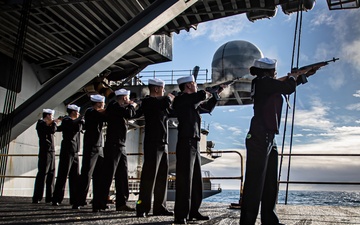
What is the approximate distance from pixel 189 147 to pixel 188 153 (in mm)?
69

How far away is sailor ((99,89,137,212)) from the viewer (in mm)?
4941

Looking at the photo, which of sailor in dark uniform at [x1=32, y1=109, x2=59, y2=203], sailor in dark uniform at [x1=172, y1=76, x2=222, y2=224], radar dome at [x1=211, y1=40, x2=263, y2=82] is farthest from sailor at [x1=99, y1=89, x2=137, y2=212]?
radar dome at [x1=211, y1=40, x2=263, y2=82]

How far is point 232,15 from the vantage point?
967 centimetres

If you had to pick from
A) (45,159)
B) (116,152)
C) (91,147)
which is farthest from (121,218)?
(45,159)

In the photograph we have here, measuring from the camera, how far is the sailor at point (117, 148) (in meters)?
4.94

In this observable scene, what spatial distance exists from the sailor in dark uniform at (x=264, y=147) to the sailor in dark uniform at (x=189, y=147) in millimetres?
717

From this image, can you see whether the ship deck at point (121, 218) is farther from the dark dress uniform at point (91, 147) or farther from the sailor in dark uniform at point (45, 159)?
the sailor in dark uniform at point (45, 159)

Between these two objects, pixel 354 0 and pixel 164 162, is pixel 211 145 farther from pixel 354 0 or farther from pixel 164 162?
pixel 164 162

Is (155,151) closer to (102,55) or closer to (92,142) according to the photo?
(92,142)

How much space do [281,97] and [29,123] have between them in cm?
700

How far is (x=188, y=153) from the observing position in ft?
12.7

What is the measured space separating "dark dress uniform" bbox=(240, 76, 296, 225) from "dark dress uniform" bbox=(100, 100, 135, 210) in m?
2.02

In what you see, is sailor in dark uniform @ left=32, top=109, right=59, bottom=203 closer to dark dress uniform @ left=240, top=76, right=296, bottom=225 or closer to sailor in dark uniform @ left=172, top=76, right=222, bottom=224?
sailor in dark uniform @ left=172, top=76, right=222, bottom=224

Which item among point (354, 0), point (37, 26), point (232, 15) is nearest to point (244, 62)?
point (232, 15)
